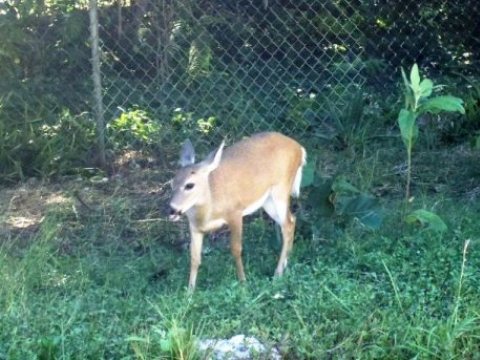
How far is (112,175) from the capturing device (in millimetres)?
8727

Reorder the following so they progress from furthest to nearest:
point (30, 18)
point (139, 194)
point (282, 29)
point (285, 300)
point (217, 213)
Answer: point (282, 29) < point (30, 18) < point (139, 194) < point (217, 213) < point (285, 300)

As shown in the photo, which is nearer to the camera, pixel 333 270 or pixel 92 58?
pixel 333 270

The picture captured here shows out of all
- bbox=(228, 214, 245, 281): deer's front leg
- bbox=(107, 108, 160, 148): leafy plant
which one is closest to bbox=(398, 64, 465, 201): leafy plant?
bbox=(228, 214, 245, 281): deer's front leg

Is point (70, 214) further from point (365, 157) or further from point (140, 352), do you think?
point (140, 352)

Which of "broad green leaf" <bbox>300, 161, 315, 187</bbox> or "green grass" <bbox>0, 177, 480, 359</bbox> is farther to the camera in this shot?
"broad green leaf" <bbox>300, 161, 315, 187</bbox>

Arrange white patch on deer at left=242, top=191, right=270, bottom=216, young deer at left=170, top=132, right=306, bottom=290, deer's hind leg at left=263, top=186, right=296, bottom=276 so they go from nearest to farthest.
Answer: young deer at left=170, top=132, right=306, bottom=290
white patch on deer at left=242, top=191, right=270, bottom=216
deer's hind leg at left=263, top=186, right=296, bottom=276

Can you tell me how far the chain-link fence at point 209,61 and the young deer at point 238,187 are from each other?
215 centimetres

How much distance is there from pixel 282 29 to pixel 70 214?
9.69 ft

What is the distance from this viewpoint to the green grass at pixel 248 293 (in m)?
4.91

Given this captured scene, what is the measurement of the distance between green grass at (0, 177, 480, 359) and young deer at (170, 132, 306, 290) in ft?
0.75

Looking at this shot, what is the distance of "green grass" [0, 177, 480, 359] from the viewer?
16.1ft

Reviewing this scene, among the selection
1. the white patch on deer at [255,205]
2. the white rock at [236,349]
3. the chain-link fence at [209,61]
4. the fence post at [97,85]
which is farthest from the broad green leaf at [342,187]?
the fence post at [97,85]

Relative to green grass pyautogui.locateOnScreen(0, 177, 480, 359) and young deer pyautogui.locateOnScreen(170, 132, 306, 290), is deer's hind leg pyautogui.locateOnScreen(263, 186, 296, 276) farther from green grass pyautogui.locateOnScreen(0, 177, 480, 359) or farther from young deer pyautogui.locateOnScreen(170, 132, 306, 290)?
green grass pyautogui.locateOnScreen(0, 177, 480, 359)

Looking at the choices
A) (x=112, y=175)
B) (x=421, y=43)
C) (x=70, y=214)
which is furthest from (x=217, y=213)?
(x=421, y=43)
